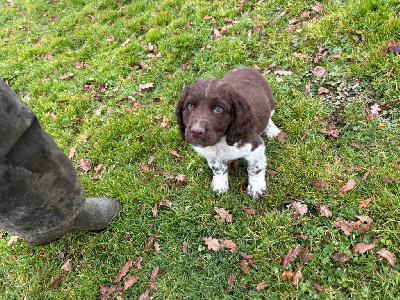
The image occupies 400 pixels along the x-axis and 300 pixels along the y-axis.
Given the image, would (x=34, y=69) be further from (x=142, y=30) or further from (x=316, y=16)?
(x=316, y=16)

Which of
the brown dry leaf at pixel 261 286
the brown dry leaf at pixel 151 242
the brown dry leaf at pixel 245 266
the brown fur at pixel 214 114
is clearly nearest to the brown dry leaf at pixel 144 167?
the brown dry leaf at pixel 151 242

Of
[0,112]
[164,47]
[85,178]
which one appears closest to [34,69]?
[164,47]

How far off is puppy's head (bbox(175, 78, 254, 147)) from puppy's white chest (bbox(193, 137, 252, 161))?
185 mm

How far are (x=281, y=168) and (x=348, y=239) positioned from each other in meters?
1.13

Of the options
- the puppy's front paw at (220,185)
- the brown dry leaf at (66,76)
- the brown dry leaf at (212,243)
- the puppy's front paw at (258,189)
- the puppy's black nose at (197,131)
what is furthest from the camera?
the brown dry leaf at (66,76)

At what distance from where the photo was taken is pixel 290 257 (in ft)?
10.0

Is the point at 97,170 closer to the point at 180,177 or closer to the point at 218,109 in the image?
the point at 180,177

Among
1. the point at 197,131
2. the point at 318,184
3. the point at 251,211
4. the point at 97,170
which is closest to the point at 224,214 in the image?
the point at 251,211

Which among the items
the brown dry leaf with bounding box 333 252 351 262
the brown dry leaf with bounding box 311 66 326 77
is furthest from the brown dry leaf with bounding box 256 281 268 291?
the brown dry leaf with bounding box 311 66 326 77

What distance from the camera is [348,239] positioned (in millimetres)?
3047

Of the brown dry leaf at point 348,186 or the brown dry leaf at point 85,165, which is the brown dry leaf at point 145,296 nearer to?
the brown dry leaf at point 85,165

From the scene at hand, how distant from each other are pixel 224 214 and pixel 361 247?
146cm

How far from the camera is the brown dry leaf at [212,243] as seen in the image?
131 inches

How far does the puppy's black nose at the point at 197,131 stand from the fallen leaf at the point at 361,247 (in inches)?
75.0
